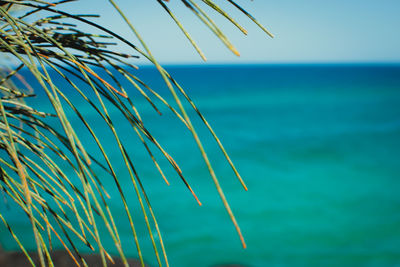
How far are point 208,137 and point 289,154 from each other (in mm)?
1922

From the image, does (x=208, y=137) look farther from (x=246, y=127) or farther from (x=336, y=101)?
(x=336, y=101)

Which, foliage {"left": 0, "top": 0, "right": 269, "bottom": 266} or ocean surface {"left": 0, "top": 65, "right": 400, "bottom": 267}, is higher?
ocean surface {"left": 0, "top": 65, "right": 400, "bottom": 267}

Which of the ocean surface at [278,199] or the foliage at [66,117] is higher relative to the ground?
the ocean surface at [278,199]

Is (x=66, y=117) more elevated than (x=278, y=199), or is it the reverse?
(x=278, y=199)

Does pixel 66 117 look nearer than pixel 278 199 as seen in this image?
Yes

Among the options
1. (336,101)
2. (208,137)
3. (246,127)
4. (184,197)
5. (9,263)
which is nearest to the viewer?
(9,263)

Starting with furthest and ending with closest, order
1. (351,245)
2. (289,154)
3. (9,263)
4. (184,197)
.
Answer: (289,154)
(184,197)
(351,245)
(9,263)

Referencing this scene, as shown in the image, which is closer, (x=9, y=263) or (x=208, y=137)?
(x=9, y=263)

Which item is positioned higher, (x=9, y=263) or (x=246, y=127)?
(x=246, y=127)

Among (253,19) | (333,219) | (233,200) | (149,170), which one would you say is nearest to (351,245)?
(333,219)

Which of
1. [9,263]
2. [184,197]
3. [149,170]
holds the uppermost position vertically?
[149,170]

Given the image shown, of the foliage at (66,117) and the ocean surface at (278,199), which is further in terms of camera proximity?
the ocean surface at (278,199)

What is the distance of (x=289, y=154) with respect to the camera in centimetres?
622

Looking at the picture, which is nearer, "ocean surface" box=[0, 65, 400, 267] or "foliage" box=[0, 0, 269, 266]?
"foliage" box=[0, 0, 269, 266]
